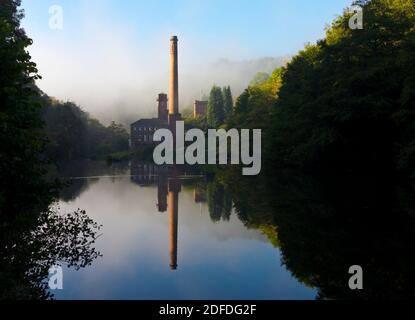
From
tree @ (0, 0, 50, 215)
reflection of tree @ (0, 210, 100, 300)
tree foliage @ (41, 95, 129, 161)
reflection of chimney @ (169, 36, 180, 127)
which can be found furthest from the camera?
reflection of chimney @ (169, 36, 180, 127)

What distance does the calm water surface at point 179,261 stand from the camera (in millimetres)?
8680

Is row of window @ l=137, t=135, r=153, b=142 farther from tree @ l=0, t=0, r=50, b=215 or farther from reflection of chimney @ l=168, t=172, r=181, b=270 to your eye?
tree @ l=0, t=0, r=50, b=215

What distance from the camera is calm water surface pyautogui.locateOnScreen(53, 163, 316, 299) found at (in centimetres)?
868

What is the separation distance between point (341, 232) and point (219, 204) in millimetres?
8829

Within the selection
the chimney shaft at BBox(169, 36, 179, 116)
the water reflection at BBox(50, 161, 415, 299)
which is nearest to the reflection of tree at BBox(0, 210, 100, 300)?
the water reflection at BBox(50, 161, 415, 299)

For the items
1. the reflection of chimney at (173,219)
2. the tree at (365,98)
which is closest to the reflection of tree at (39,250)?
the reflection of chimney at (173,219)

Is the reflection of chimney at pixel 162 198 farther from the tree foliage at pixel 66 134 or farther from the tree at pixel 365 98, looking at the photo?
the tree foliage at pixel 66 134

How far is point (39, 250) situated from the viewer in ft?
36.5

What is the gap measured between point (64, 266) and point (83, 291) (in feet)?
6.53

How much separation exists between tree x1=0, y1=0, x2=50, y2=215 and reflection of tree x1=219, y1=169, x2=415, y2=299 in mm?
7750

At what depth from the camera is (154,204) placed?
866 inches

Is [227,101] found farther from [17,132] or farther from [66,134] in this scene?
[17,132]

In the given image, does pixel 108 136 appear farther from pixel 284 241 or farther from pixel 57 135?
pixel 284 241

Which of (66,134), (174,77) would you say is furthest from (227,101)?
(66,134)
